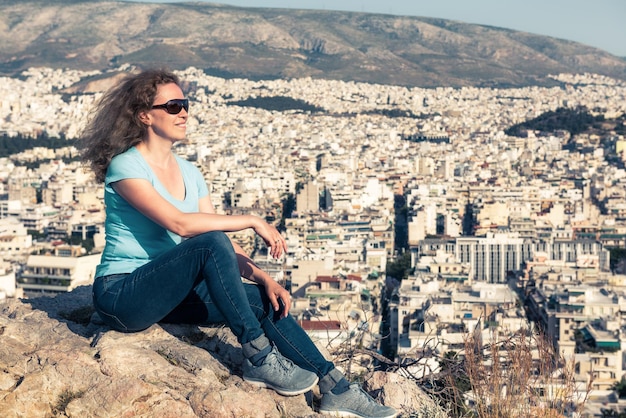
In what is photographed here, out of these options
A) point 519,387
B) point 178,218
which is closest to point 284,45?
point 178,218

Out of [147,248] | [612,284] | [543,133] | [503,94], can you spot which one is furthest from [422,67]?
[147,248]

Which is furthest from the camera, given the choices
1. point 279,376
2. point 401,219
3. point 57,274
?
point 401,219

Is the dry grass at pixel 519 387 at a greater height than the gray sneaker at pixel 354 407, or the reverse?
the dry grass at pixel 519 387

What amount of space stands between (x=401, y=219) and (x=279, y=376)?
28.8m

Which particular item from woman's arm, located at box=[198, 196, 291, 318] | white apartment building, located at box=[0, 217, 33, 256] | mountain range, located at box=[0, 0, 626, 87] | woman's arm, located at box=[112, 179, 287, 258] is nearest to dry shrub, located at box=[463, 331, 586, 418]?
woman's arm, located at box=[198, 196, 291, 318]

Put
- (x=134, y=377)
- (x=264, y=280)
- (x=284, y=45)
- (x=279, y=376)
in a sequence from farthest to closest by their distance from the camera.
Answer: (x=284, y=45) → (x=264, y=280) → (x=279, y=376) → (x=134, y=377)

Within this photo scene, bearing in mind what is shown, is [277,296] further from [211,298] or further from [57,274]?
[57,274]

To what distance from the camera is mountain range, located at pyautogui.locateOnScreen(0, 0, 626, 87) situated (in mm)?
107312

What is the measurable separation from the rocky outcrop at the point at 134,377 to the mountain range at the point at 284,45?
321 ft

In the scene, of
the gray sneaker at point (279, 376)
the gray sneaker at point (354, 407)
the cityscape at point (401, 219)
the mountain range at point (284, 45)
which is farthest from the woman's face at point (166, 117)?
the mountain range at point (284, 45)

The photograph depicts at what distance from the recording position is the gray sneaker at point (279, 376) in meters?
3.20

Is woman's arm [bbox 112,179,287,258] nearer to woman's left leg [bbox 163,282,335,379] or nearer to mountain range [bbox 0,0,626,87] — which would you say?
woman's left leg [bbox 163,282,335,379]

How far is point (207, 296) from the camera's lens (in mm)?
3455

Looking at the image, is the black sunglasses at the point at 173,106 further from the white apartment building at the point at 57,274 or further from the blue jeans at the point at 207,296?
the white apartment building at the point at 57,274
